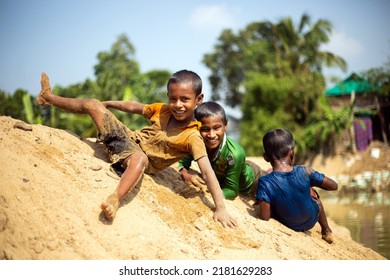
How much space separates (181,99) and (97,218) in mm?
1007

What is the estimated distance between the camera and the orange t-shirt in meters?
2.65

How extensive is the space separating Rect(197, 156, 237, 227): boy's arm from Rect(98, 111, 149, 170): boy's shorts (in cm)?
46

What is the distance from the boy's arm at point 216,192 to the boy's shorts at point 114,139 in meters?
0.46

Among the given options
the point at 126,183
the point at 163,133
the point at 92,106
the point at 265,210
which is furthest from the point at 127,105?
the point at 265,210

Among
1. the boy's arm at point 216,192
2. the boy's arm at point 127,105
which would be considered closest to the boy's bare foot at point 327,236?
the boy's arm at point 216,192

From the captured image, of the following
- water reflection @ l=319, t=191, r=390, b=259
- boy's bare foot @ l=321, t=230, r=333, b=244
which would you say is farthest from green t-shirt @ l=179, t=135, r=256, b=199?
water reflection @ l=319, t=191, r=390, b=259

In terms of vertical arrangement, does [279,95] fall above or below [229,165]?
above

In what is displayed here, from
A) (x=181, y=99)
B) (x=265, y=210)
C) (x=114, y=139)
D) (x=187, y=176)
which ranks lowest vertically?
(x=265, y=210)

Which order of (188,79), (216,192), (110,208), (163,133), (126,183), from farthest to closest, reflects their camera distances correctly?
(163,133)
(188,79)
(216,192)
(126,183)
(110,208)

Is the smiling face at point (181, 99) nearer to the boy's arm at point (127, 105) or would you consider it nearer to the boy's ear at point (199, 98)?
the boy's ear at point (199, 98)

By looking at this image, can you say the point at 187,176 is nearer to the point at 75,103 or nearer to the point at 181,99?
the point at 181,99

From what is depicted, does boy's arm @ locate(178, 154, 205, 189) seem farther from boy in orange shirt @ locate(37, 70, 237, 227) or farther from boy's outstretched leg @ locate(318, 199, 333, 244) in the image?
boy's outstretched leg @ locate(318, 199, 333, 244)

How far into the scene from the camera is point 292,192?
112 inches
